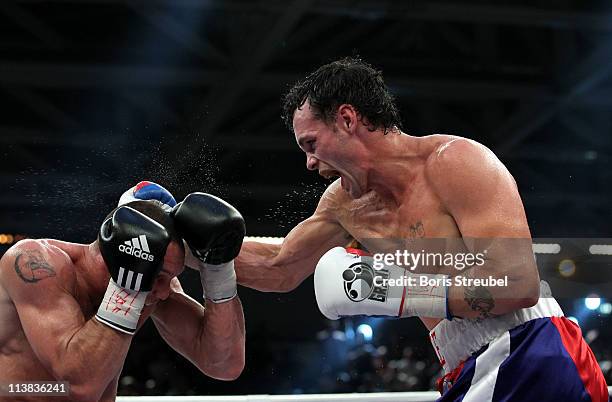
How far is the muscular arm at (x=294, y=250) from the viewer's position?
2.29 metres

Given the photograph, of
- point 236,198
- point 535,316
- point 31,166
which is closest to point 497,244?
point 535,316

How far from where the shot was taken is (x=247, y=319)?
6.53 m

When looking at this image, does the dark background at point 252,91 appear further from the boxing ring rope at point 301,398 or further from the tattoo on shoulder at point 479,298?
the tattoo on shoulder at point 479,298

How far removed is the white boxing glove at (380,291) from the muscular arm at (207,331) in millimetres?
366

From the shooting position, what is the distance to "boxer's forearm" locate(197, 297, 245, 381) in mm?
1947

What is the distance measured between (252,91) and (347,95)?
4988 millimetres

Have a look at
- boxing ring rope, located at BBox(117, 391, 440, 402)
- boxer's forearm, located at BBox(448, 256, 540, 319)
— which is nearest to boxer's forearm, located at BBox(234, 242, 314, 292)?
boxing ring rope, located at BBox(117, 391, 440, 402)

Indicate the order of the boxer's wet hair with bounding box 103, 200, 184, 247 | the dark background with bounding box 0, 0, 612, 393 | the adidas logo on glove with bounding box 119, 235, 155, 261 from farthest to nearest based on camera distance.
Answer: the dark background with bounding box 0, 0, 612, 393 → the boxer's wet hair with bounding box 103, 200, 184, 247 → the adidas logo on glove with bounding box 119, 235, 155, 261

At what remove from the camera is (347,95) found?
2.05m

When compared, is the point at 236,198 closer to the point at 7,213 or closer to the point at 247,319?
the point at 247,319

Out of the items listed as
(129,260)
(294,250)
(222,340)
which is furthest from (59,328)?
(294,250)

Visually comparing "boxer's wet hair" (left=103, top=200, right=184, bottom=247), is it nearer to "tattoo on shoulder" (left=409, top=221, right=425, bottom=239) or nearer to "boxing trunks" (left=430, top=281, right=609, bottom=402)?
"tattoo on shoulder" (left=409, top=221, right=425, bottom=239)

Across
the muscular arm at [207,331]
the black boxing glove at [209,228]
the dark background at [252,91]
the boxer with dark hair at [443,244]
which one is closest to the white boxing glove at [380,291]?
the boxer with dark hair at [443,244]

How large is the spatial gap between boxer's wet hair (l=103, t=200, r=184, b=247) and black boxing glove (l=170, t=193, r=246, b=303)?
2cm
